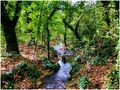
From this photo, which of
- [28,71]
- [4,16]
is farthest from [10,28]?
[28,71]

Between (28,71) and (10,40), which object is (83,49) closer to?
(10,40)

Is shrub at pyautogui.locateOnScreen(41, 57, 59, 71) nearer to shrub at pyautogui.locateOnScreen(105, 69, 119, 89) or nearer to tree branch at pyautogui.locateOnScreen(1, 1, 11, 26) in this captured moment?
tree branch at pyautogui.locateOnScreen(1, 1, 11, 26)

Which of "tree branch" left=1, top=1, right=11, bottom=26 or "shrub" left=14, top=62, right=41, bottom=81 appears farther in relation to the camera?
"tree branch" left=1, top=1, right=11, bottom=26

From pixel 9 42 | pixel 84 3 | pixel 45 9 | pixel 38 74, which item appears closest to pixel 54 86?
pixel 38 74

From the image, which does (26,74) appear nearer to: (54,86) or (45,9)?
(54,86)

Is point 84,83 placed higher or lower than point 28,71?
lower

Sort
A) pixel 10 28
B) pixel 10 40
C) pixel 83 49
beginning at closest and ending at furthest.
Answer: pixel 10 28
pixel 10 40
pixel 83 49

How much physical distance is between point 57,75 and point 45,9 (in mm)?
5569

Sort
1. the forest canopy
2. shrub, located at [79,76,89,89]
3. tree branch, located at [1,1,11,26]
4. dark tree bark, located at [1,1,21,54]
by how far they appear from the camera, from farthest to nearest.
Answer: dark tree bark, located at [1,1,21,54], tree branch, located at [1,1,11,26], the forest canopy, shrub, located at [79,76,89,89]

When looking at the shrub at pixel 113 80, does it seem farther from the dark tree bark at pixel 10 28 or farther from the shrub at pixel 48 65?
the dark tree bark at pixel 10 28

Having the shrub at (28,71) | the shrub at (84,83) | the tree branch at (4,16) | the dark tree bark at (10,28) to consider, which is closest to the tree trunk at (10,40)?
the dark tree bark at (10,28)

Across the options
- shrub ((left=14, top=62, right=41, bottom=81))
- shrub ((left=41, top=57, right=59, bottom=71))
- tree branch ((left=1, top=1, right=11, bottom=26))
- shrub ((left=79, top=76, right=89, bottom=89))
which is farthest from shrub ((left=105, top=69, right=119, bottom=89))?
tree branch ((left=1, top=1, right=11, bottom=26))

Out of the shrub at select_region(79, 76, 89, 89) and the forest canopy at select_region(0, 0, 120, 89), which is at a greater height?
the forest canopy at select_region(0, 0, 120, 89)

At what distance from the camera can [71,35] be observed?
43.4 metres
